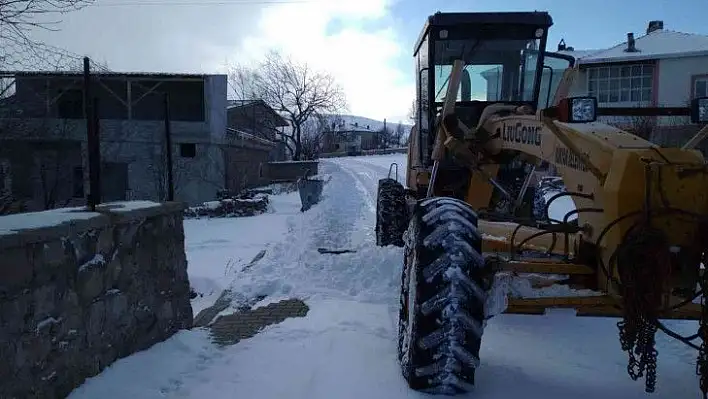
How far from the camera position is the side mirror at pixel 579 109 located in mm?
3447

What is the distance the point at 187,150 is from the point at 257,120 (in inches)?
1008

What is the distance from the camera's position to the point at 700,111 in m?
3.76

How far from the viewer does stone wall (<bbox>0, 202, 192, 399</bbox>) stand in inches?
115

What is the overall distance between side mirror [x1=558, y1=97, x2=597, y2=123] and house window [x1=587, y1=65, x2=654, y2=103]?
31.0 metres

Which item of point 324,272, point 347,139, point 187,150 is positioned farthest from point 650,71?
point 347,139

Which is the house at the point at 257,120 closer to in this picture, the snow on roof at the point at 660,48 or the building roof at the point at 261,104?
the building roof at the point at 261,104

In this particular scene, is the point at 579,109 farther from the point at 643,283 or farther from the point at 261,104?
the point at 261,104

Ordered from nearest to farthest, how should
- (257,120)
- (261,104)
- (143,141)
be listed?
(143,141) → (261,104) → (257,120)

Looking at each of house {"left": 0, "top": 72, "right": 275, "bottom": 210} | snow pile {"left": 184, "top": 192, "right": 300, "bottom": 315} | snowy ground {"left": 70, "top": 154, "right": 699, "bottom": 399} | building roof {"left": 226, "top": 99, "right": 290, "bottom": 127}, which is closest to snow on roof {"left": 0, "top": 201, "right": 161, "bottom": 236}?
snowy ground {"left": 70, "top": 154, "right": 699, "bottom": 399}

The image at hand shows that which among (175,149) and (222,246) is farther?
(175,149)

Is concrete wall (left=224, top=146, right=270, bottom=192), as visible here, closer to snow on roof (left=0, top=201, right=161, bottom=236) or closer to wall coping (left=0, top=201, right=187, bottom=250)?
wall coping (left=0, top=201, right=187, bottom=250)

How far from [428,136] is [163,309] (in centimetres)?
413

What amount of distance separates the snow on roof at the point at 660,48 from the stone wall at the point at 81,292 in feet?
97.7

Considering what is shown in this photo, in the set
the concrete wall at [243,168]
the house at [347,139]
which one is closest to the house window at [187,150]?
the concrete wall at [243,168]
